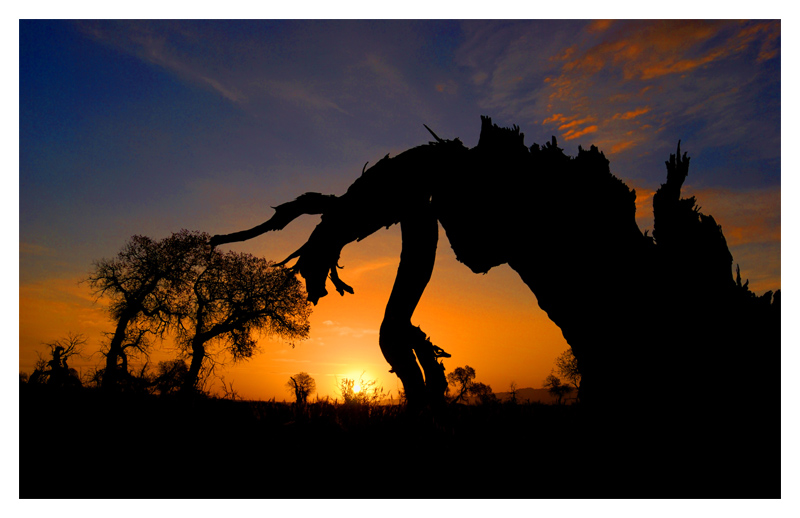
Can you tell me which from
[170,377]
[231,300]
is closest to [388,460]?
[170,377]

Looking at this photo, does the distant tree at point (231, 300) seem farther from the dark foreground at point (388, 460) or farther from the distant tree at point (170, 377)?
the dark foreground at point (388, 460)

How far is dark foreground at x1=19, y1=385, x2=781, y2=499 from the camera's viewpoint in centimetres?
394

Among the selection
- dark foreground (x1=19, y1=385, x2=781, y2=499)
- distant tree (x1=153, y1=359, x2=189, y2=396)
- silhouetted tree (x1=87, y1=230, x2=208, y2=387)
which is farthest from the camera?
silhouetted tree (x1=87, y1=230, x2=208, y2=387)

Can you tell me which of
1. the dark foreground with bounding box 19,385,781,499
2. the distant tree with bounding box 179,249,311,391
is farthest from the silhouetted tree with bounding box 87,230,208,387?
the dark foreground with bounding box 19,385,781,499

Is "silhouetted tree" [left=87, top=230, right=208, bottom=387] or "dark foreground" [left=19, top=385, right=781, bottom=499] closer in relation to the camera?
"dark foreground" [left=19, top=385, right=781, bottom=499]

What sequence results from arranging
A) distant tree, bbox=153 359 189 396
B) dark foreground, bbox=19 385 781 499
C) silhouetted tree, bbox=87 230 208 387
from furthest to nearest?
1. silhouetted tree, bbox=87 230 208 387
2. distant tree, bbox=153 359 189 396
3. dark foreground, bbox=19 385 781 499

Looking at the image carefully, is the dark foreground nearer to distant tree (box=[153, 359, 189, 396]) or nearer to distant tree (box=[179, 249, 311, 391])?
distant tree (box=[153, 359, 189, 396])

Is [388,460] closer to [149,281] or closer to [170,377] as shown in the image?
[170,377]

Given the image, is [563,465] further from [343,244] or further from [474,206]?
[343,244]

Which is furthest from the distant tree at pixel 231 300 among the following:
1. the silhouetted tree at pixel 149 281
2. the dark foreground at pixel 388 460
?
the dark foreground at pixel 388 460

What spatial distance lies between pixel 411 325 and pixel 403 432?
81.9 inches

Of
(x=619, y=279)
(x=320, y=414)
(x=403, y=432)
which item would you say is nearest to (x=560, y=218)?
(x=619, y=279)

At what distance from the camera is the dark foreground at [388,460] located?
394cm

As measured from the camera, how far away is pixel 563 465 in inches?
168
